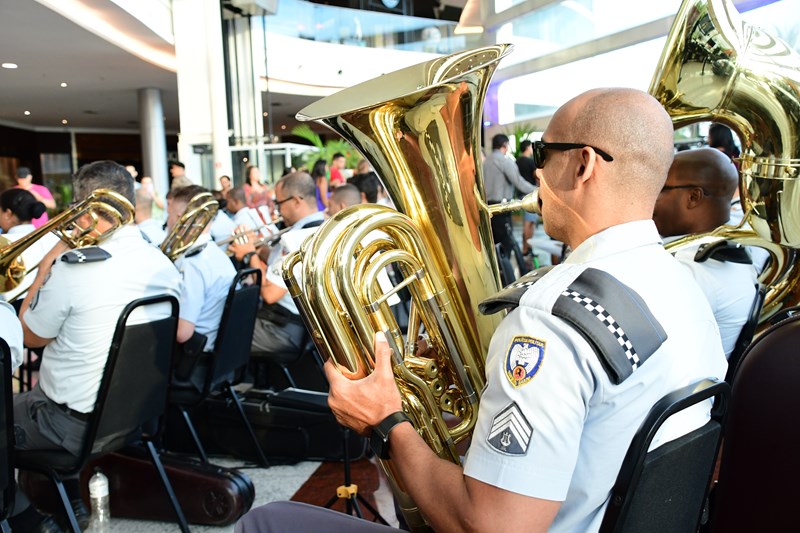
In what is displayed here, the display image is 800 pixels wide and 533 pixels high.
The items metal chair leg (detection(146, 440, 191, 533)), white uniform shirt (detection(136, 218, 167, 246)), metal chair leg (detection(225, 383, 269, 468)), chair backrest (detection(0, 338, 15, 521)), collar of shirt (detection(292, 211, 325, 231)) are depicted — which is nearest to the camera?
chair backrest (detection(0, 338, 15, 521))

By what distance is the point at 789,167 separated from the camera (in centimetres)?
173

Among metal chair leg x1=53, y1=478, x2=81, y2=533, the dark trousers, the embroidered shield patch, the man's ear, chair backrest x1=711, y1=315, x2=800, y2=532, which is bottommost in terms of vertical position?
metal chair leg x1=53, y1=478, x2=81, y2=533

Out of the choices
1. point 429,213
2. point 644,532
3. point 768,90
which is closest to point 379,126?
point 429,213

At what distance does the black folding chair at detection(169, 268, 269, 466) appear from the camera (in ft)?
8.88

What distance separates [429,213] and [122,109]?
62.3ft

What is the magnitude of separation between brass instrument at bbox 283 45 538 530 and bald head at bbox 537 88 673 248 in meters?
0.14

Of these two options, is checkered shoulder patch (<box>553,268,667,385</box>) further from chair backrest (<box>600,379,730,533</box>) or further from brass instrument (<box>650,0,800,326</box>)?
brass instrument (<box>650,0,800,326</box>)

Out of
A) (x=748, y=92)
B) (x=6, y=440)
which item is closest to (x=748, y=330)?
(x=748, y=92)

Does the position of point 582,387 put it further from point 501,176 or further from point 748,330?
point 501,176

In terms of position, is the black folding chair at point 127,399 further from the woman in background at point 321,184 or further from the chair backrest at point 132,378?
the woman in background at point 321,184

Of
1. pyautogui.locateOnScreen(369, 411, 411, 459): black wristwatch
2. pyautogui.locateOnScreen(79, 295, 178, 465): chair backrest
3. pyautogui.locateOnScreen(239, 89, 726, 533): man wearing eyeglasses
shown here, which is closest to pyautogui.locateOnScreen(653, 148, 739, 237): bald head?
pyautogui.locateOnScreen(239, 89, 726, 533): man wearing eyeglasses

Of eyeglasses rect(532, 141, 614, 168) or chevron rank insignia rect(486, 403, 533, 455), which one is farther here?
eyeglasses rect(532, 141, 614, 168)

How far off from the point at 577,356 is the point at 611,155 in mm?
334

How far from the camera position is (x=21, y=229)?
3.92m
